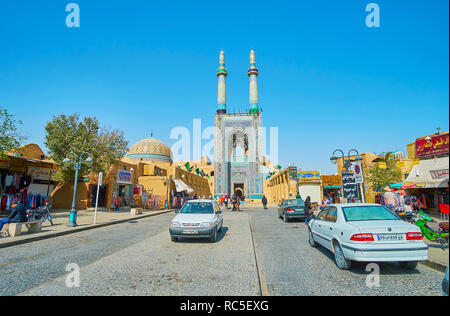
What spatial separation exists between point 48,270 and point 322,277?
5.69 meters

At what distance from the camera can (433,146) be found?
15430mm

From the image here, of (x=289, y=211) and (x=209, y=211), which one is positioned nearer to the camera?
(x=209, y=211)

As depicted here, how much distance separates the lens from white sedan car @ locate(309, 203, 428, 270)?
4492mm

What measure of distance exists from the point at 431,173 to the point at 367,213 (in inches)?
567

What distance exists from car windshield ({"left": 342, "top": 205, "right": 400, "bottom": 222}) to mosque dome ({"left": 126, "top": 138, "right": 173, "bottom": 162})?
4456 centimetres

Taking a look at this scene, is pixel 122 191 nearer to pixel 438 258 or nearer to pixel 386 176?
pixel 438 258

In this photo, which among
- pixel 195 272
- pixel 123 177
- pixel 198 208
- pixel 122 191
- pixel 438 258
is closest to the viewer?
pixel 195 272

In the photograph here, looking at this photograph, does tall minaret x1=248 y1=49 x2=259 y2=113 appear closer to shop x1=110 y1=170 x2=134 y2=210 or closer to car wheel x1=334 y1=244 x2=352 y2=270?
shop x1=110 y1=170 x2=134 y2=210

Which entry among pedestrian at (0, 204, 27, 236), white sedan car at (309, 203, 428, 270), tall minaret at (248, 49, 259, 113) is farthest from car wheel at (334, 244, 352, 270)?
tall minaret at (248, 49, 259, 113)

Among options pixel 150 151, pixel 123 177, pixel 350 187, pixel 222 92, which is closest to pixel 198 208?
pixel 350 187

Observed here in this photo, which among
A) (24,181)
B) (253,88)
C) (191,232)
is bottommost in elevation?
(191,232)
